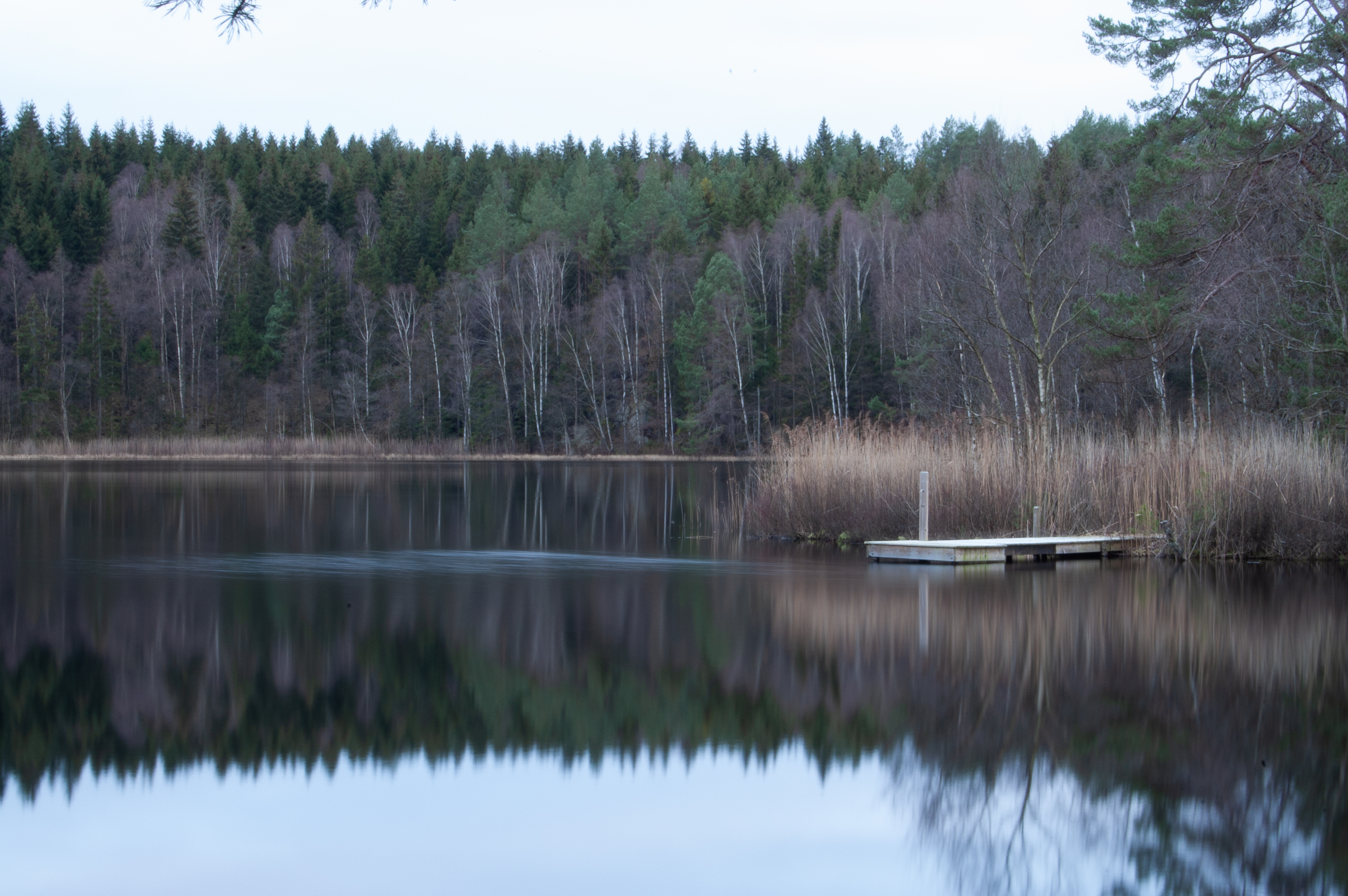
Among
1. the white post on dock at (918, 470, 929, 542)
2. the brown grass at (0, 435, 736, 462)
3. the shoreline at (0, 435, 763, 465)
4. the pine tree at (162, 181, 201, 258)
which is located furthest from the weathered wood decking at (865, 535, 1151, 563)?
the pine tree at (162, 181, 201, 258)

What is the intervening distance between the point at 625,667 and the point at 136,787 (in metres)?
3.59

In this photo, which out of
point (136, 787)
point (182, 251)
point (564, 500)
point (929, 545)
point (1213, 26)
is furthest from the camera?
point (182, 251)

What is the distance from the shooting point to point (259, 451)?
4862 centimetres

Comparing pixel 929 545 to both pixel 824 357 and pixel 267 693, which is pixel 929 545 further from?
pixel 824 357

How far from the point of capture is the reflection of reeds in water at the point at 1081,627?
856cm

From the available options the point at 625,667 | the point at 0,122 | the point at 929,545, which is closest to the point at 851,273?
the point at 929,545

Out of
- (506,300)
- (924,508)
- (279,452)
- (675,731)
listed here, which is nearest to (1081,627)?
(675,731)

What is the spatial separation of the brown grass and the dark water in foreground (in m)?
35.4

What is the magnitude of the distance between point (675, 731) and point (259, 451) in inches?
1757

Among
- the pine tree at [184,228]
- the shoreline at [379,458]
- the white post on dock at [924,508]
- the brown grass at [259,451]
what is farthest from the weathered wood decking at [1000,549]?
the pine tree at [184,228]

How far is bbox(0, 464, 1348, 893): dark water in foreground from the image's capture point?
16.8ft

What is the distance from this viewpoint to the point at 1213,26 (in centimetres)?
1662

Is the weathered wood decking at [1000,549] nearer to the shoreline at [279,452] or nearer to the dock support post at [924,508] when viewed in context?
the dock support post at [924,508]

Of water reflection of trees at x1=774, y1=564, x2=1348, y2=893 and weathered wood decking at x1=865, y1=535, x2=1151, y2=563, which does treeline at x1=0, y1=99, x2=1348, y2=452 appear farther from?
water reflection of trees at x1=774, y1=564, x2=1348, y2=893
